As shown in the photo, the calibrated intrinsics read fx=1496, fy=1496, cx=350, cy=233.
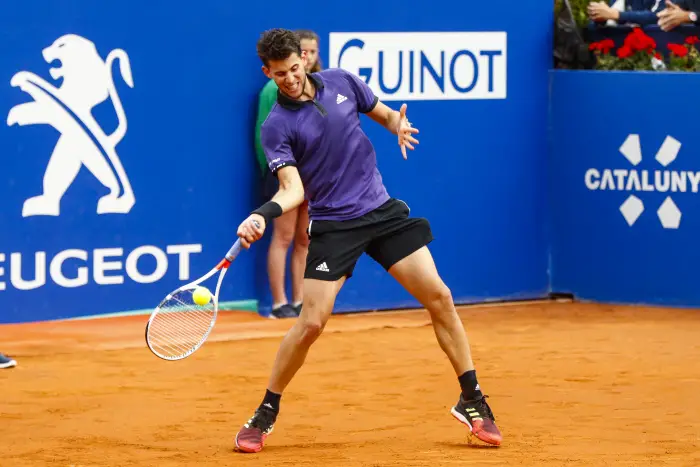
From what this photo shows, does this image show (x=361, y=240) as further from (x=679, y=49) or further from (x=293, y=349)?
(x=679, y=49)

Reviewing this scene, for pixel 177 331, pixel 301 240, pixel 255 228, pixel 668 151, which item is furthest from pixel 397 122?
pixel 668 151

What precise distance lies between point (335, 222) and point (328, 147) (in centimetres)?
34

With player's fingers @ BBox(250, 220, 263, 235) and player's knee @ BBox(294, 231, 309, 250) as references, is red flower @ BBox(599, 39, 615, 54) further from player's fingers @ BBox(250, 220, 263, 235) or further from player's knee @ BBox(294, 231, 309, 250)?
player's fingers @ BBox(250, 220, 263, 235)

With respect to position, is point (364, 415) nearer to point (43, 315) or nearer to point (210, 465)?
point (210, 465)

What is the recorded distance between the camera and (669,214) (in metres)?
11.4

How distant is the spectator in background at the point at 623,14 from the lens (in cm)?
1216

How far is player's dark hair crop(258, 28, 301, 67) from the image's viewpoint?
6328mm

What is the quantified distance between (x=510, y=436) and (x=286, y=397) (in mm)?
1534

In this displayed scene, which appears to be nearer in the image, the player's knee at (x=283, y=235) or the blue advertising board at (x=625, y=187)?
the player's knee at (x=283, y=235)

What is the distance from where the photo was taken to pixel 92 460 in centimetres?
639

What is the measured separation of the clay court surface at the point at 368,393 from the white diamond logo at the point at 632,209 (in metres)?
0.73

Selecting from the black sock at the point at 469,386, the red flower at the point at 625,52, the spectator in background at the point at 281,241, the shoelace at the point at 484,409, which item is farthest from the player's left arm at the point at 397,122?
the red flower at the point at 625,52

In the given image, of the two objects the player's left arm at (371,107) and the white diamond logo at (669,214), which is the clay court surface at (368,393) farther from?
the player's left arm at (371,107)

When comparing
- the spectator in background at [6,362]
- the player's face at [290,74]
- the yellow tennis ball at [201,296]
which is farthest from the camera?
the spectator in background at [6,362]
